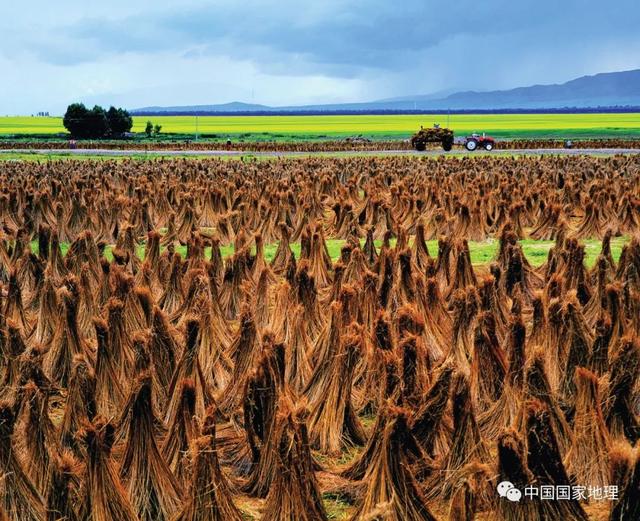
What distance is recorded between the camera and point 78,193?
2031cm

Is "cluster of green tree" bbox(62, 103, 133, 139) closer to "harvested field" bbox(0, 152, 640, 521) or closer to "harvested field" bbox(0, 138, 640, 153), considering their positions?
"harvested field" bbox(0, 138, 640, 153)

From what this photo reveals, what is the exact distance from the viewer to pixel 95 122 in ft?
292

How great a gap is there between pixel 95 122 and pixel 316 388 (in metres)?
88.0

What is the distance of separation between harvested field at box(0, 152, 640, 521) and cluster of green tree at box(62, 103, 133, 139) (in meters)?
80.6

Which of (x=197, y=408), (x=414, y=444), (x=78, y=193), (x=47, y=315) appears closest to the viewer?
(x=414, y=444)

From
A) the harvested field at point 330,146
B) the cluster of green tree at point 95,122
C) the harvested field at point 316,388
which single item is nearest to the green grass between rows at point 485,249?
the harvested field at point 316,388

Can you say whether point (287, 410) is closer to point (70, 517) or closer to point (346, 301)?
point (70, 517)

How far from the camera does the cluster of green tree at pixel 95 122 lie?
8844cm

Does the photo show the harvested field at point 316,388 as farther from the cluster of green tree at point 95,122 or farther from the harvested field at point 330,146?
the cluster of green tree at point 95,122

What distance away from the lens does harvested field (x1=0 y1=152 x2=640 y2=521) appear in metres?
4.54

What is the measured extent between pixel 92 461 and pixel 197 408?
2.08 metres

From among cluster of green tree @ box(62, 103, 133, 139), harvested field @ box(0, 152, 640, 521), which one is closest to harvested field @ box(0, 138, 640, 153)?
cluster of green tree @ box(62, 103, 133, 139)

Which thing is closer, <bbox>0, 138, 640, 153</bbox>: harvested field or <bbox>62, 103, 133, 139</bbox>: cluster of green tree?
<bbox>0, 138, 640, 153</bbox>: harvested field

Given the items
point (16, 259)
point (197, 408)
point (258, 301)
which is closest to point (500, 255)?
point (258, 301)
